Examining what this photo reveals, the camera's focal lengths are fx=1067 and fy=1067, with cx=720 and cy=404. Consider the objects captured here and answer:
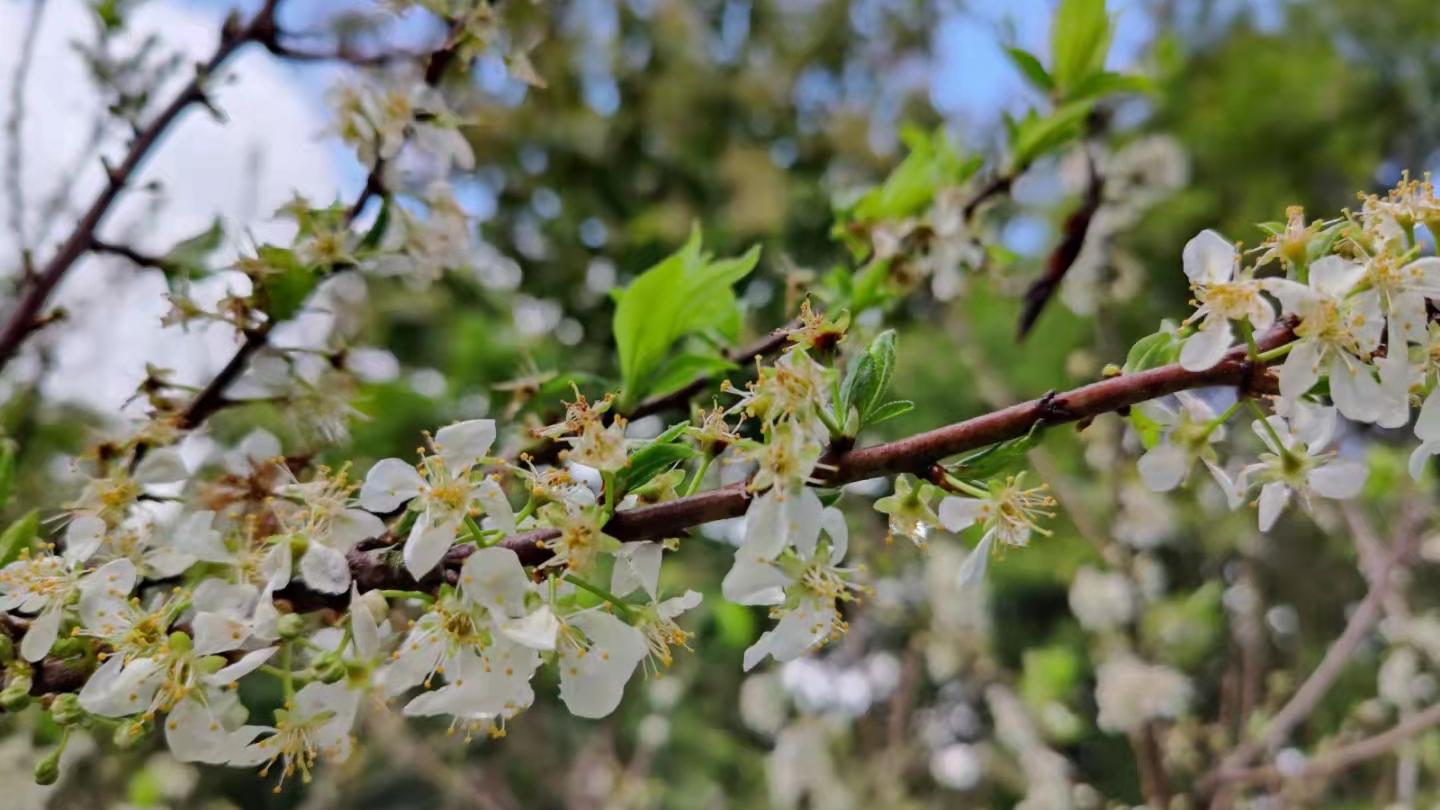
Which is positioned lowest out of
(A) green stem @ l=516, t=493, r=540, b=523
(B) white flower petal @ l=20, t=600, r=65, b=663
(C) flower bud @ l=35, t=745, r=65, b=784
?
(C) flower bud @ l=35, t=745, r=65, b=784

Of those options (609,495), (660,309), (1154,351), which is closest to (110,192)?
(660,309)

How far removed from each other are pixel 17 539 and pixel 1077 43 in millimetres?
699

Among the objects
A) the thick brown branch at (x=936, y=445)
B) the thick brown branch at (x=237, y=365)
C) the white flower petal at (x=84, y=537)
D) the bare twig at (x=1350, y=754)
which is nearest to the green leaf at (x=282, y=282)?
the thick brown branch at (x=237, y=365)

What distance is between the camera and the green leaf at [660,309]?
0.53m

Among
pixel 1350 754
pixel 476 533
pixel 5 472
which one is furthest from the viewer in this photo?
pixel 1350 754

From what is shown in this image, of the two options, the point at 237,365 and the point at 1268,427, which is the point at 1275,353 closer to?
the point at 1268,427

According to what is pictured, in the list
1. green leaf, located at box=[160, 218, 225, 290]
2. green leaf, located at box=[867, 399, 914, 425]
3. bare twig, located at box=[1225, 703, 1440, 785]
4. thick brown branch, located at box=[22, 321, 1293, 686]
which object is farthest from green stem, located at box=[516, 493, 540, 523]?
bare twig, located at box=[1225, 703, 1440, 785]

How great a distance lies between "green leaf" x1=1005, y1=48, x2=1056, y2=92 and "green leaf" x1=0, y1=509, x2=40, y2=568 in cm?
64

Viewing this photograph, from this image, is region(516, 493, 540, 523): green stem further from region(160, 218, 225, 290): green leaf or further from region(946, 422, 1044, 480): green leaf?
region(160, 218, 225, 290): green leaf

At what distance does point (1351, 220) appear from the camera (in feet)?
1.23

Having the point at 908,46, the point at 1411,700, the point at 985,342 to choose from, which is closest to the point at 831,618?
the point at 1411,700

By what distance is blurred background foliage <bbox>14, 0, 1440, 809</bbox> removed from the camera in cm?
119

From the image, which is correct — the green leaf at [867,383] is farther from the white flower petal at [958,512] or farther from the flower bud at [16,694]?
the flower bud at [16,694]

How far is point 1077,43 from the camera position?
2.48ft
